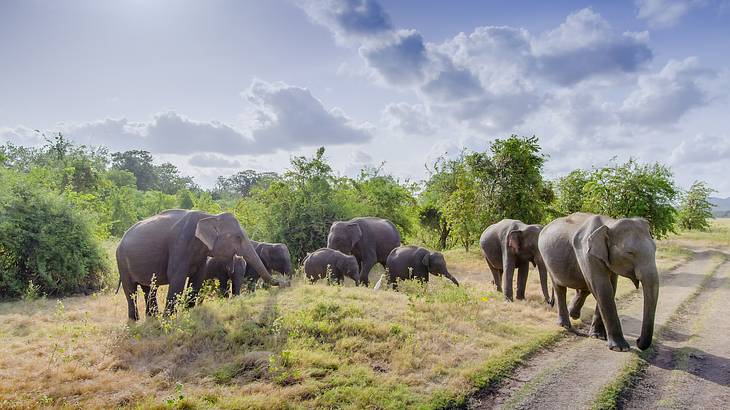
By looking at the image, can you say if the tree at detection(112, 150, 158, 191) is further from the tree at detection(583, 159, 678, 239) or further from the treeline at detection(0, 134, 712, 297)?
the tree at detection(583, 159, 678, 239)

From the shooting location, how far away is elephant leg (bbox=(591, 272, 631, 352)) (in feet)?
30.1

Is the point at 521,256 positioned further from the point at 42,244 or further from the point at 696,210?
the point at 696,210

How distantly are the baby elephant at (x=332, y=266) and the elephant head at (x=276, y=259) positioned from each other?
38.1 inches

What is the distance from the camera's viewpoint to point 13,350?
8344 mm

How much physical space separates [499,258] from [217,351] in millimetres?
10919

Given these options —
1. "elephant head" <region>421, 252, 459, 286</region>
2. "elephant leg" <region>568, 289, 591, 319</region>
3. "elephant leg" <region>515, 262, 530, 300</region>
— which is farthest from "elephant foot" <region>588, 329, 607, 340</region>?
"elephant head" <region>421, 252, 459, 286</region>

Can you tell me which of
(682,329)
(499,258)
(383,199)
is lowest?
(682,329)

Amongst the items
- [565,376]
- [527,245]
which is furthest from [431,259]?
[565,376]

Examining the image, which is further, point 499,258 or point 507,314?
point 499,258

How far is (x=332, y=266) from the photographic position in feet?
→ 56.1

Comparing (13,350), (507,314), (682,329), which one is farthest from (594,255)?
(13,350)

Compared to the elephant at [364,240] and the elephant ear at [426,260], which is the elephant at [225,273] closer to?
the elephant at [364,240]

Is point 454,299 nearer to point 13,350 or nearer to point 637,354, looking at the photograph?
point 637,354

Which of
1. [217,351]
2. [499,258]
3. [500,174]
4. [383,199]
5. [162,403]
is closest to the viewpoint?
[162,403]
